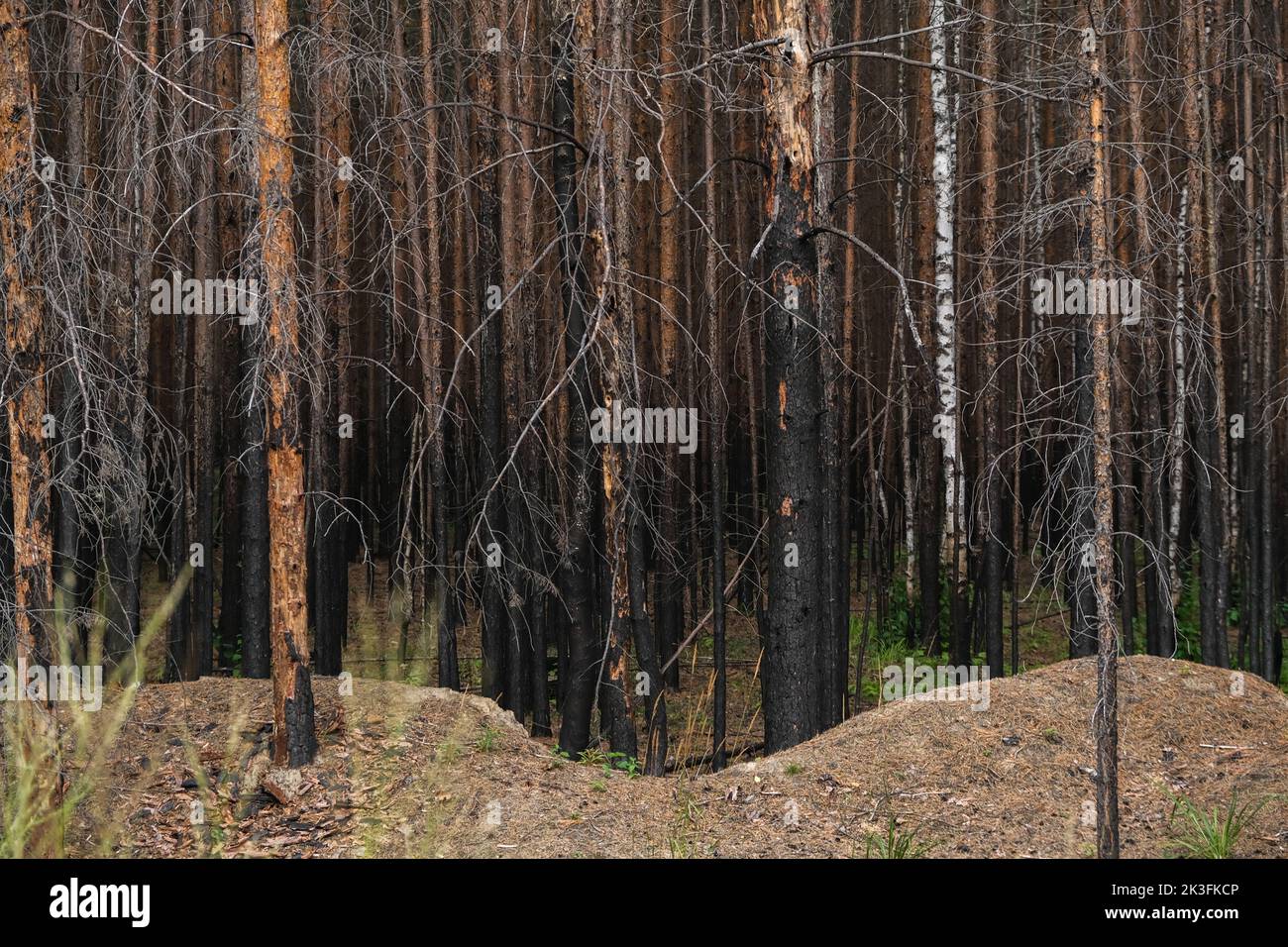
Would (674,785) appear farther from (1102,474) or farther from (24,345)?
(24,345)

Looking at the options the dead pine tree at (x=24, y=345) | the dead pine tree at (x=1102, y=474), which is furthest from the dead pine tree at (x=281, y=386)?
the dead pine tree at (x=1102, y=474)

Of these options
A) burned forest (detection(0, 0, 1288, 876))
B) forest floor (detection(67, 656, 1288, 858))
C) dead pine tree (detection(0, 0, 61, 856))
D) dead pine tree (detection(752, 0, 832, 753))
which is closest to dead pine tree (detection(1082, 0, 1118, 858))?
burned forest (detection(0, 0, 1288, 876))

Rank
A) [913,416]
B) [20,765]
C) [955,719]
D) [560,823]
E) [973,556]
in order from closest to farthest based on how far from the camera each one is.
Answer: [20,765], [560,823], [955,719], [973,556], [913,416]

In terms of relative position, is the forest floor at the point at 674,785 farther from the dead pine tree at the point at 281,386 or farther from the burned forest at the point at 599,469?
the dead pine tree at the point at 281,386

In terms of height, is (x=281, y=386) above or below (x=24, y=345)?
below

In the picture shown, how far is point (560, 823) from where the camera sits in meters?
6.95

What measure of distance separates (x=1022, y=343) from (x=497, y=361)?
6.58 metres

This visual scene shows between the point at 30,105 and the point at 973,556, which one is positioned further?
the point at 973,556

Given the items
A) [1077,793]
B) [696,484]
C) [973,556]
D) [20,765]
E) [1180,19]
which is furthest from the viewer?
[696,484]

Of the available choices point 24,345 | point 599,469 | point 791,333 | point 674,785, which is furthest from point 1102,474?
point 24,345

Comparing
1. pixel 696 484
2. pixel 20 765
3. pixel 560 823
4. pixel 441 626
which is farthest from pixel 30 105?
pixel 696 484

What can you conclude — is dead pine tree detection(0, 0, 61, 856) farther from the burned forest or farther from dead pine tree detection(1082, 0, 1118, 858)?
dead pine tree detection(1082, 0, 1118, 858)

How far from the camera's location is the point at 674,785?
313 inches

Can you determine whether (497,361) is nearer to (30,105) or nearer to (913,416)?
(30,105)
